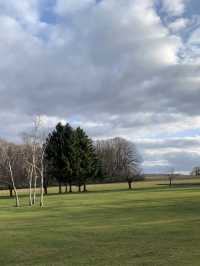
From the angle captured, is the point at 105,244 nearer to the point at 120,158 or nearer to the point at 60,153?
the point at 60,153

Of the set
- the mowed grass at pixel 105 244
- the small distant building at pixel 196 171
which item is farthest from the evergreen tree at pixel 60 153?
the small distant building at pixel 196 171

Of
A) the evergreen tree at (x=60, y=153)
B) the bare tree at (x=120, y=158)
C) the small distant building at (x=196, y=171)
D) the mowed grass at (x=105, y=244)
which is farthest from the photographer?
the small distant building at (x=196, y=171)

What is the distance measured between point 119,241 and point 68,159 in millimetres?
70917

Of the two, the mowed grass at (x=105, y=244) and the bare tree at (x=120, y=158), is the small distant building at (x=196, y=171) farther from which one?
the mowed grass at (x=105, y=244)

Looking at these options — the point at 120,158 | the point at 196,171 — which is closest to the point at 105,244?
the point at 120,158

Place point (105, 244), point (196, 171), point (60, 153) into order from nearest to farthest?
point (105, 244) < point (60, 153) < point (196, 171)

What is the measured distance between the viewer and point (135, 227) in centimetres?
2102

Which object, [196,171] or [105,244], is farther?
[196,171]

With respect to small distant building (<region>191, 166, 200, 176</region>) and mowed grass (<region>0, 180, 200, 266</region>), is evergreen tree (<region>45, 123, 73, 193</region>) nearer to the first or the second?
mowed grass (<region>0, 180, 200, 266</region>)

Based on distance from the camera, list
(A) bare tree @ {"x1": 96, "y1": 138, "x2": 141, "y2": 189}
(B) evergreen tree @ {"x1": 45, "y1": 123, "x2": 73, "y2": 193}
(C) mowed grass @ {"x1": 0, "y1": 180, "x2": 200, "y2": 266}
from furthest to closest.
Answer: (A) bare tree @ {"x1": 96, "y1": 138, "x2": 141, "y2": 189} < (B) evergreen tree @ {"x1": 45, "y1": 123, "x2": 73, "y2": 193} < (C) mowed grass @ {"x1": 0, "y1": 180, "x2": 200, "y2": 266}

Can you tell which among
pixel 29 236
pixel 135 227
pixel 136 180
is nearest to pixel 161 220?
pixel 135 227

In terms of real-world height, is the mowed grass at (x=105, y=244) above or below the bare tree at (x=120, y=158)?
below

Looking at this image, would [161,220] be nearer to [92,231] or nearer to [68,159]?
[92,231]

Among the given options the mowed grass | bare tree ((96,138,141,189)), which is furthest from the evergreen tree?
the mowed grass
